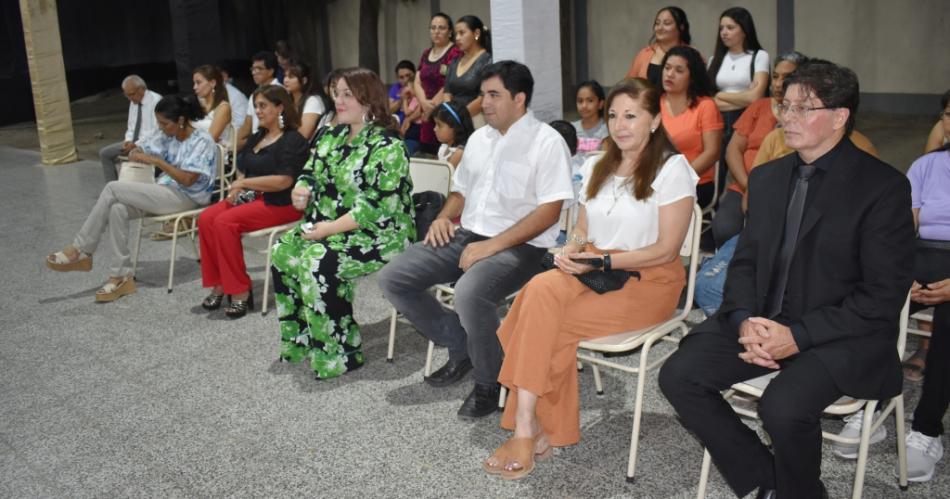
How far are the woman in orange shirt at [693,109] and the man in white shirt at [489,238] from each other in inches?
44.3

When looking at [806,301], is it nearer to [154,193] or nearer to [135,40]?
[154,193]

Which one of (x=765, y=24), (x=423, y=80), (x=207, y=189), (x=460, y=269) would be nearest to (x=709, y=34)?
(x=765, y=24)

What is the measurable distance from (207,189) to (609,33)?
7840mm

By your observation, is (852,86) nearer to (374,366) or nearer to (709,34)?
(374,366)

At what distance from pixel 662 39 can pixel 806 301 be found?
3.14 metres

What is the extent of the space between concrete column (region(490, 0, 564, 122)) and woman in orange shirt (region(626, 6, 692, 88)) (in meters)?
0.50

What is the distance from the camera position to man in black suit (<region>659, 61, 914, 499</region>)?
220cm

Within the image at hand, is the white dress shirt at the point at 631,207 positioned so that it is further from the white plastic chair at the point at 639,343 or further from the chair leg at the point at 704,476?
the chair leg at the point at 704,476

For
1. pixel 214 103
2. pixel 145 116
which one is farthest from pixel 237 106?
pixel 145 116

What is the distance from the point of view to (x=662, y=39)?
5.14m

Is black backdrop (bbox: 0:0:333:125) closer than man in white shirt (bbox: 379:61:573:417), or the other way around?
man in white shirt (bbox: 379:61:573:417)

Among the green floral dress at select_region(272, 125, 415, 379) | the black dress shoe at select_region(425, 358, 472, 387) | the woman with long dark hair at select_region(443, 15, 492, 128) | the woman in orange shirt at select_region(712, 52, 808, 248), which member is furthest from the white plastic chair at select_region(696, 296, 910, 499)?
the woman with long dark hair at select_region(443, 15, 492, 128)

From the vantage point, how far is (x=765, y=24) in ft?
32.1

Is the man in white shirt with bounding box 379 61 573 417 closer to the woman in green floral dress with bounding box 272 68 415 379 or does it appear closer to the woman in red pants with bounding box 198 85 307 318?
the woman in green floral dress with bounding box 272 68 415 379
